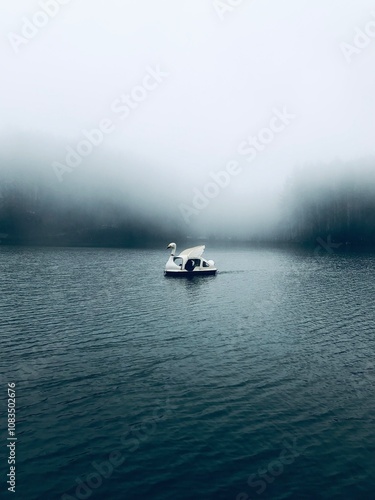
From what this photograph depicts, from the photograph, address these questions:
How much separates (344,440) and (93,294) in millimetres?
50716

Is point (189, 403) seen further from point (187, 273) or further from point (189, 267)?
point (189, 267)

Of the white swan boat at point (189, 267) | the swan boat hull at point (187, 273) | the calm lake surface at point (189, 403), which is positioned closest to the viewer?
the calm lake surface at point (189, 403)

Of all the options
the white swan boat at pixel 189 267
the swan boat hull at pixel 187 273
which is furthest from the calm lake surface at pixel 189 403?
the white swan boat at pixel 189 267

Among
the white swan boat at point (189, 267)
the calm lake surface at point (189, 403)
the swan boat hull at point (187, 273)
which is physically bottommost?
the calm lake surface at point (189, 403)

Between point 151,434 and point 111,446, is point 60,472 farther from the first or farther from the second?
point 151,434

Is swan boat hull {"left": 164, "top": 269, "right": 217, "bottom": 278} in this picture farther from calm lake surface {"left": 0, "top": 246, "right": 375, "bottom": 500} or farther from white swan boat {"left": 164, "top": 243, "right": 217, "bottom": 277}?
calm lake surface {"left": 0, "top": 246, "right": 375, "bottom": 500}

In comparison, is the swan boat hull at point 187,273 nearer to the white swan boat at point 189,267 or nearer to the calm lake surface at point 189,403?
the white swan boat at point 189,267

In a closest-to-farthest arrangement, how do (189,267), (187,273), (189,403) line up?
(189,403) → (187,273) → (189,267)

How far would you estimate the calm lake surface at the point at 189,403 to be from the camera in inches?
640

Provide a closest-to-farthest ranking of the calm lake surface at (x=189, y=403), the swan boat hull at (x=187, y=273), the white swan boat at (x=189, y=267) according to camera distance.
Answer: the calm lake surface at (x=189, y=403) < the swan boat hull at (x=187, y=273) < the white swan boat at (x=189, y=267)

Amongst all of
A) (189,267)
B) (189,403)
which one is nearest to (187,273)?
(189,267)

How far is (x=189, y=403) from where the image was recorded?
23266 mm

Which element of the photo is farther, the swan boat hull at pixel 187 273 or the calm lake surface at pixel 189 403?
the swan boat hull at pixel 187 273

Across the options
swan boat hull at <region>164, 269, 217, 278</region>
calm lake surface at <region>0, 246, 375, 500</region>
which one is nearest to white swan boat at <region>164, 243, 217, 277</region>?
swan boat hull at <region>164, 269, 217, 278</region>
